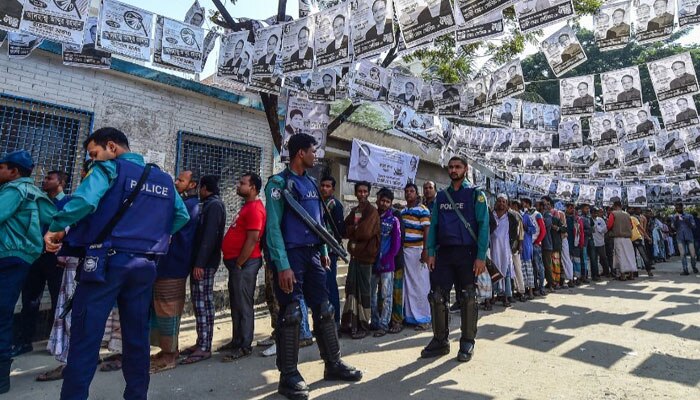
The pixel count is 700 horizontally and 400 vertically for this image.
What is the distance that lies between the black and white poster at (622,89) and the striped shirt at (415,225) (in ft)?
14.0

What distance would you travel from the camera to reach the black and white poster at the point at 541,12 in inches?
170

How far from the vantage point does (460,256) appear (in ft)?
12.6

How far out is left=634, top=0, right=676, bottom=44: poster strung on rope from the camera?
4.80m

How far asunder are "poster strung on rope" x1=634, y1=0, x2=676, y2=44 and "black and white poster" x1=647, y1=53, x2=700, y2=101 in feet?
6.94

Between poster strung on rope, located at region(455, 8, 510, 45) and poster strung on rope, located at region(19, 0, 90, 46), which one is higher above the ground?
poster strung on rope, located at region(455, 8, 510, 45)

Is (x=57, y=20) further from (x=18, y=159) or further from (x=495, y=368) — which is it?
(x=495, y=368)

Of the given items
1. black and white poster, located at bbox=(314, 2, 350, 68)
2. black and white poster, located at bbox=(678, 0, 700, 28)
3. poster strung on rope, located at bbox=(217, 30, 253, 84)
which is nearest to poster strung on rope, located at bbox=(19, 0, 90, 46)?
poster strung on rope, located at bbox=(217, 30, 253, 84)

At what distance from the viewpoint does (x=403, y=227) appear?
545 centimetres

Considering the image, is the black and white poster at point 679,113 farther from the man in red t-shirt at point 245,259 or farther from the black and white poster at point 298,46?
the man in red t-shirt at point 245,259

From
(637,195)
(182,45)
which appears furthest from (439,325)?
(637,195)

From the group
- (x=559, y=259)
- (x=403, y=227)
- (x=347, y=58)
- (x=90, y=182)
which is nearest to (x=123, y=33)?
(x=347, y=58)

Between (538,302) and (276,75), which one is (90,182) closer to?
(276,75)

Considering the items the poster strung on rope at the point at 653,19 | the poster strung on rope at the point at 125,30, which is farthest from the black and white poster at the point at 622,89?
the poster strung on rope at the point at 125,30

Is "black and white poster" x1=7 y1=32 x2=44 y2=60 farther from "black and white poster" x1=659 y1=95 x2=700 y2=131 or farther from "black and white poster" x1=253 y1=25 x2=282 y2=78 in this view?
"black and white poster" x1=659 y1=95 x2=700 y2=131
